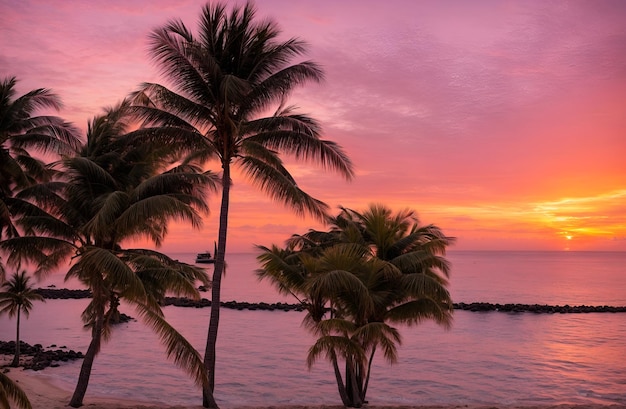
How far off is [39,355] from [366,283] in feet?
74.8

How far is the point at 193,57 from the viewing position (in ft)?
49.7

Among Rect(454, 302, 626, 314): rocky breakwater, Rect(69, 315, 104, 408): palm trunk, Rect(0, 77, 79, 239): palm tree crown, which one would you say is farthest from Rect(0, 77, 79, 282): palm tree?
Rect(454, 302, 626, 314): rocky breakwater

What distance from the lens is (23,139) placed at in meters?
18.3

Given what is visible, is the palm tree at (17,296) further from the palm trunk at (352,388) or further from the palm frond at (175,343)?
the palm trunk at (352,388)

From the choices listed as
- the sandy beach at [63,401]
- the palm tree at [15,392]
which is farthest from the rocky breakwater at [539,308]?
the palm tree at [15,392]

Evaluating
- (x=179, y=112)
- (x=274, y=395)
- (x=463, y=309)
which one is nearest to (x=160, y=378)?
(x=274, y=395)

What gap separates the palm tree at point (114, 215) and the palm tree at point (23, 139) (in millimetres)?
1818

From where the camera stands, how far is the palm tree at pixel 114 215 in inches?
546

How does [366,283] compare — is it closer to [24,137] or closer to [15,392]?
[15,392]

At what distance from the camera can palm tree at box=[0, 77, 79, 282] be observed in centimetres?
1761

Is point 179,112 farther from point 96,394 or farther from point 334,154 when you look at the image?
point 96,394

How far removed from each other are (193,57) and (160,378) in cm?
1807

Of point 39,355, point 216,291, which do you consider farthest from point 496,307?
point 216,291

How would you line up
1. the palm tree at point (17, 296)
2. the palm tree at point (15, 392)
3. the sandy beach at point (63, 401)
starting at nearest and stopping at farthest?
the palm tree at point (15, 392) → the sandy beach at point (63, 401) → the palm tree at point (17, 296)
